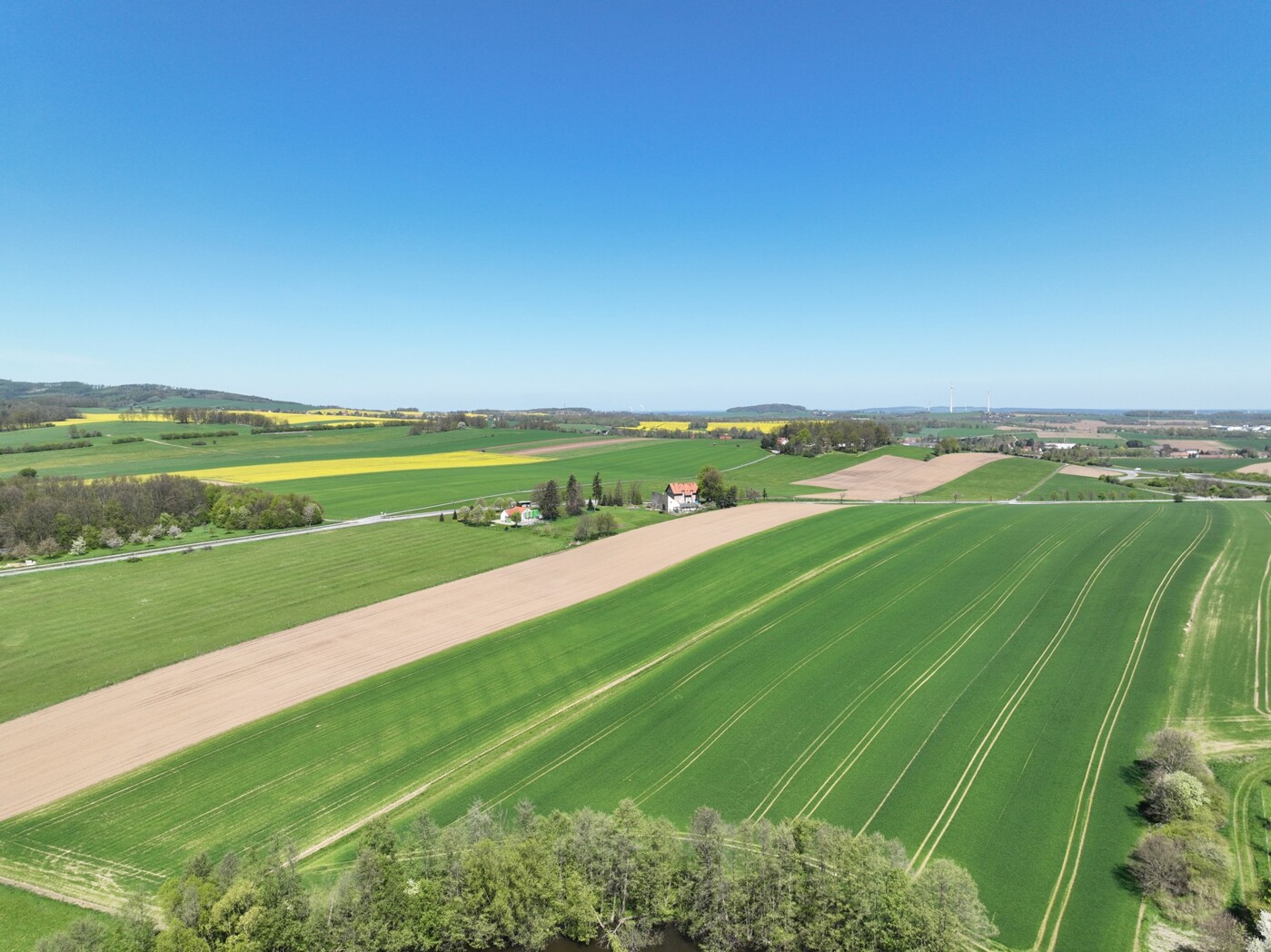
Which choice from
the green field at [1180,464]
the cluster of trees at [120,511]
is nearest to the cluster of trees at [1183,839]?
the cluster of trees at [120,511]

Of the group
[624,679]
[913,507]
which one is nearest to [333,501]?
[624,679]

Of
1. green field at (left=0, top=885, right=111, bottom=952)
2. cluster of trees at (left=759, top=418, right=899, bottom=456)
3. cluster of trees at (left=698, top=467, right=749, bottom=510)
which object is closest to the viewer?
green field at (left=0, top=885, right=111, bottom=952)

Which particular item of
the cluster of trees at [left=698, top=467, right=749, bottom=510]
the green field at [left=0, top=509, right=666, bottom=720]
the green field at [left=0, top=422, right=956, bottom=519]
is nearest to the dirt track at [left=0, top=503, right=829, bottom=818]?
the green field at [left=0, top=509, right=666, bottom=720]

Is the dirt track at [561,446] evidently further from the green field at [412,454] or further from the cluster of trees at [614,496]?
the cluster of trees at [614,496]

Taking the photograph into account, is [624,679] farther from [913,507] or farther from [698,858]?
[913,507]

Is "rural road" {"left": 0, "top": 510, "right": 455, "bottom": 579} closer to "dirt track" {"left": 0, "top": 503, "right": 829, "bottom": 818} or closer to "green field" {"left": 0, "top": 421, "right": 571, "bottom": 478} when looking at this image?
"dirt track" {"left": 0, "top": 503, "right": 829, "bottom": 818}

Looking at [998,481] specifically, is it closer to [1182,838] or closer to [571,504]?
[571,504]
